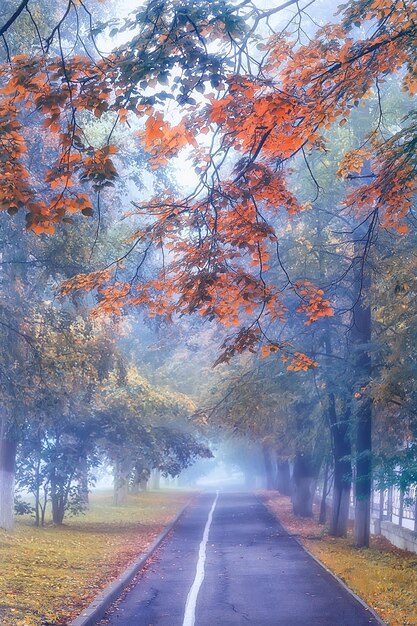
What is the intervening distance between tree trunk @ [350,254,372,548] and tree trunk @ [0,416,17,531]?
374 inches

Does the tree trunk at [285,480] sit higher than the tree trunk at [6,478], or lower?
lower

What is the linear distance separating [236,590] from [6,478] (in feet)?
36.6

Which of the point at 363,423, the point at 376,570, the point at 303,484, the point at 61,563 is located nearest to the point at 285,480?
the point at 303,484

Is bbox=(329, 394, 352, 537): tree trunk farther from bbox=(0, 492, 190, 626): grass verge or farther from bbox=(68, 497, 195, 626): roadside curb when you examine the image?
bbox=(68, 497, 195, 626): roadside curb

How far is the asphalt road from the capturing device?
10.8m

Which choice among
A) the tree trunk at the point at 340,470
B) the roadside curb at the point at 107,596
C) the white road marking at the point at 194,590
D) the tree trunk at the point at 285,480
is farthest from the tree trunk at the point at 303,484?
the tree trunk at the point at 285,480

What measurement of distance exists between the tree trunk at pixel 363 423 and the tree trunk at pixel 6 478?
9.51 meters

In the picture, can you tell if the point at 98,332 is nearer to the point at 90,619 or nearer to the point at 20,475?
the point at 20,475

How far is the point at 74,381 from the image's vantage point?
19.0m

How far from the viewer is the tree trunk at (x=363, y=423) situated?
19.7m

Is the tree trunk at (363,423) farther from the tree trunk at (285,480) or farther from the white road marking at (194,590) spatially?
the tree trunk at (285,480)

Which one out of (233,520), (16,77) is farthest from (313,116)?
(233,520)

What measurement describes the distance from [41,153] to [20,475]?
1217 cm

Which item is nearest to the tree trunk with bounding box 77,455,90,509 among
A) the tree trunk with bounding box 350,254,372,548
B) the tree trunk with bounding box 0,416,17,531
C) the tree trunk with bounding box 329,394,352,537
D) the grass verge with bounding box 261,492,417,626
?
the tree trunk with bounding box 0,416,17,531
